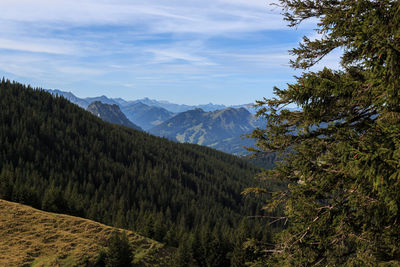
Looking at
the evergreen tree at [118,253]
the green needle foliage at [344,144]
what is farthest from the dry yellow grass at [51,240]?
the green needle foliage at [344,144]

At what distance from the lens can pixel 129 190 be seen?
18462 centimetres

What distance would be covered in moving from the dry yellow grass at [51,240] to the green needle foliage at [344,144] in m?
38.6

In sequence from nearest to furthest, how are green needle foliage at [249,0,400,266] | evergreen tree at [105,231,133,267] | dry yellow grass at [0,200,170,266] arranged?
green needle foliage at [249,0,400,266] → dry yellow grass at [0,200,170,266] → evergreen tree at [105,231,133,267]

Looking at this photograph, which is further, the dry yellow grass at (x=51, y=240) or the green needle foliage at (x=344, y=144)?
the dry yellow grass at (x=51, y=240)

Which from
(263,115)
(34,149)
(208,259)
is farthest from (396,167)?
(34,149)

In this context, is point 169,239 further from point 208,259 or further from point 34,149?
point 34,149

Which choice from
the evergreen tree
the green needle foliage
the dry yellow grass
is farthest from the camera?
the evergreen tree

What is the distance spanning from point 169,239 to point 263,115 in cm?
6468

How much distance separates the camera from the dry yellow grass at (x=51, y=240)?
118ft

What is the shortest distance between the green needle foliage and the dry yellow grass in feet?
127

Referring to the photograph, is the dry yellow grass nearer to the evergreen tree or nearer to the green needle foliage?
the evergreen tree

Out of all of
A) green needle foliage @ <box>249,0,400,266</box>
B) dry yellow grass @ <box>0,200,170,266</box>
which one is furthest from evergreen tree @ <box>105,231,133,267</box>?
green needle foliage @ <box>249,0,400,266</box>

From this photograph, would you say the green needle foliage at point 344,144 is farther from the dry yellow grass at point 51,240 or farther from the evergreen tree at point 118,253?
the dry yellow grass at point 51,240

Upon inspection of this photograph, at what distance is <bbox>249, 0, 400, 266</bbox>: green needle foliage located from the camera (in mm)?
Answer: 6551
